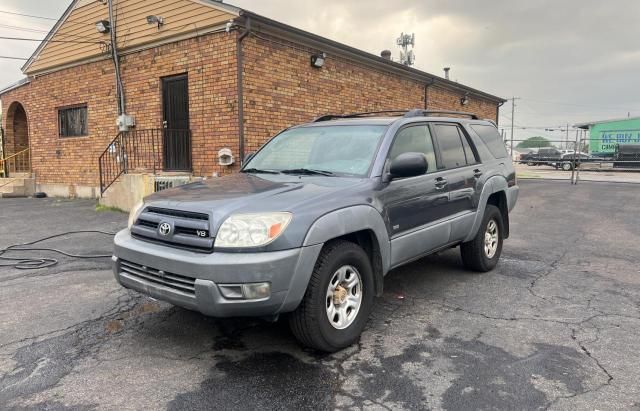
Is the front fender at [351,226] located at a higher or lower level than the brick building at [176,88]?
lower

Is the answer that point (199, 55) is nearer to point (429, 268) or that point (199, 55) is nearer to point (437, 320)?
point (429, 268)

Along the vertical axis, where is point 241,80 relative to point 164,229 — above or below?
above

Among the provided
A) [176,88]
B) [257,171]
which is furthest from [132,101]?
[257,171]

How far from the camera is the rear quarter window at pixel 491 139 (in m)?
5.63

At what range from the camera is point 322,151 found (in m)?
4.32

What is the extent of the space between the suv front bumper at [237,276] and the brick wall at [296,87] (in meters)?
6.50

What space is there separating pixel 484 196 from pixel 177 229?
348cm

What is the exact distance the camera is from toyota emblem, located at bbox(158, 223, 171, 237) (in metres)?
3.23

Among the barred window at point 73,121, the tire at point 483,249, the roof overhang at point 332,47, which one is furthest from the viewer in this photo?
the barred window at point 73,121

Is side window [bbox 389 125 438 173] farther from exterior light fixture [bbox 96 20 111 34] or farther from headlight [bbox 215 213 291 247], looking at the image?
exterior light fixture [bbox 96 20 111 34]

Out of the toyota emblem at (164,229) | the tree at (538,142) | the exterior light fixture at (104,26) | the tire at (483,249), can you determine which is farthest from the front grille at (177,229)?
the tree at (538,142)

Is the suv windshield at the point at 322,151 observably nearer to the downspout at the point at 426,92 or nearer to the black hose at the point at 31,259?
the black hose at the point at 31,259

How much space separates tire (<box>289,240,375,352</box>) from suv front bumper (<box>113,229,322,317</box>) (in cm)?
11

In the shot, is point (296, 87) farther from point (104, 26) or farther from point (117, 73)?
point (104, 26)
